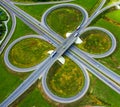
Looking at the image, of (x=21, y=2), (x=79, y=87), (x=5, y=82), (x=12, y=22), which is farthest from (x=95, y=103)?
(x=21, y=2)

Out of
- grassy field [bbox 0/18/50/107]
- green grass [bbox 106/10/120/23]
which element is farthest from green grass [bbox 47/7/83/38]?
grassy field [bbox 0/18/50/107]

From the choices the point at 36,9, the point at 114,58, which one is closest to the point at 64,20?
the point at 36,9

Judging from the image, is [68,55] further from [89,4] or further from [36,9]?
[36,9]

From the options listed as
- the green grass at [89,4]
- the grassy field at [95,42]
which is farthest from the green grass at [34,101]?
the green grass at [89,4]

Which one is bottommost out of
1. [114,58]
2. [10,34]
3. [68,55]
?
[114,58]

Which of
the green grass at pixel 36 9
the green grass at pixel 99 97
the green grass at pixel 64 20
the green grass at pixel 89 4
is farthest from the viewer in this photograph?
the green grass at pixel 89 4

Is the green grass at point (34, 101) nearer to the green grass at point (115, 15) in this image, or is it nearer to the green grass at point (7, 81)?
A: the green grass at point (7, 81)

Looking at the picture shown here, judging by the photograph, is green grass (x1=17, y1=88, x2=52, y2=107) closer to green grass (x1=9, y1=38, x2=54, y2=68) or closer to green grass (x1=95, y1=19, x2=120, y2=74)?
green grass (x1=9, y1=38, x2=54, y2=68)
